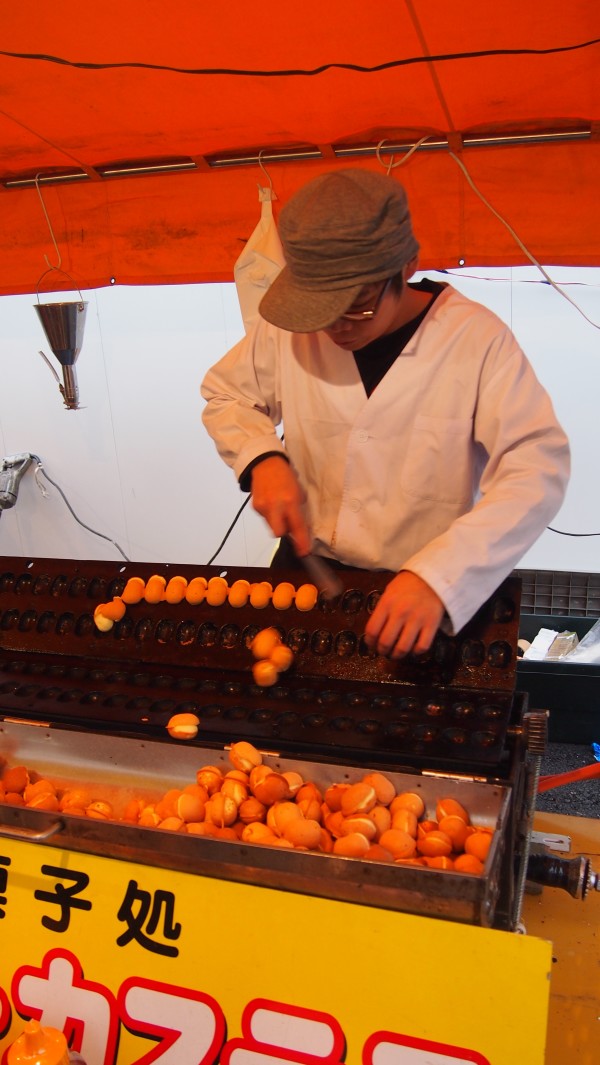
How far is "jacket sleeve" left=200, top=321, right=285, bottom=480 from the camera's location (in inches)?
70.9

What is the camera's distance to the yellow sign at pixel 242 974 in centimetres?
83

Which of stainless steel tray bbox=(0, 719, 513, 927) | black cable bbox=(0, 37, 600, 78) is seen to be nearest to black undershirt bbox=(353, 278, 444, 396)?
black cable bbox=(0, 37, 600, 78)

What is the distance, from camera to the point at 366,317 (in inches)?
56.1

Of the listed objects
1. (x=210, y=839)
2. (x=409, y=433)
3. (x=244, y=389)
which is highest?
(x=244, y=389)

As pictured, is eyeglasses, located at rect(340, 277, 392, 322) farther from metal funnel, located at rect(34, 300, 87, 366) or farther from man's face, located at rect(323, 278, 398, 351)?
metal funnel, located at rect(34, 300, 87, 366)

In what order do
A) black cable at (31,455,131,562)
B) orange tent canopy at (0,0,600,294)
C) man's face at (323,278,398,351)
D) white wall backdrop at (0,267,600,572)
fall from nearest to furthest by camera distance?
1. man's face at (323,278,398,351)
2. orange tent canopy at (0,0,600,294)
3. white wall backdrop at (0,267,600,572)
4. black cable at (31,455,131,562)

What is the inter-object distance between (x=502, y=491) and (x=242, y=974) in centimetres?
88

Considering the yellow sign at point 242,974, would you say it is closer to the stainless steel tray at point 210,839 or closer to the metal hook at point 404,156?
the stainless steel tray at point 210,839

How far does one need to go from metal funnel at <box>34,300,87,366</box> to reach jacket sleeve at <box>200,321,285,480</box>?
185 cm

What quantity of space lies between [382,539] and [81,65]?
1397 mm

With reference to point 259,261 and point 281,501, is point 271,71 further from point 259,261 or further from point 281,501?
point 281,501

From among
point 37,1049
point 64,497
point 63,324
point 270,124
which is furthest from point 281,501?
point 64,497

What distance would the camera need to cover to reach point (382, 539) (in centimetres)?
177

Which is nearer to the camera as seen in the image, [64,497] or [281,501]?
[281,501]
